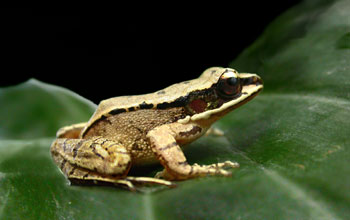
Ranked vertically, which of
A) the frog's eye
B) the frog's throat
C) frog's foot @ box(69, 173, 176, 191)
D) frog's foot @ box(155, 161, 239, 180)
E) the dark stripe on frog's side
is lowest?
frog's foot @ box(69, 173, 176, 191)

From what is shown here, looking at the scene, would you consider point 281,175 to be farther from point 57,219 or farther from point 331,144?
point 57,219

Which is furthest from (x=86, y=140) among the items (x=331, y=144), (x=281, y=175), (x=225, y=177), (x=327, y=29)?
(x=327, y=29)

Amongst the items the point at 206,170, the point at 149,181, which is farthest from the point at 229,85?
the point at 149,181

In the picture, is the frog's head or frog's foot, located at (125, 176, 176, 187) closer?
frog's foot, located at (125, 176, 176, 187)

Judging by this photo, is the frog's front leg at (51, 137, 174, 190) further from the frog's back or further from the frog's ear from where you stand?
the frog's ear

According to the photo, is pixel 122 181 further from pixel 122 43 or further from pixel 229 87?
pixel 122 43

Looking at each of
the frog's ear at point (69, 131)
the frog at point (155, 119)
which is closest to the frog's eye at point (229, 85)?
the frog at point (155, 119)

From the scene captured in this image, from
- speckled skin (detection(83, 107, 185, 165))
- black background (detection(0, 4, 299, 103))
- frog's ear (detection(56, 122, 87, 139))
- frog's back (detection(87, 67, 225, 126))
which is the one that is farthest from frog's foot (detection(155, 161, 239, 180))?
black background (detection(0, 4, 299, 103))
